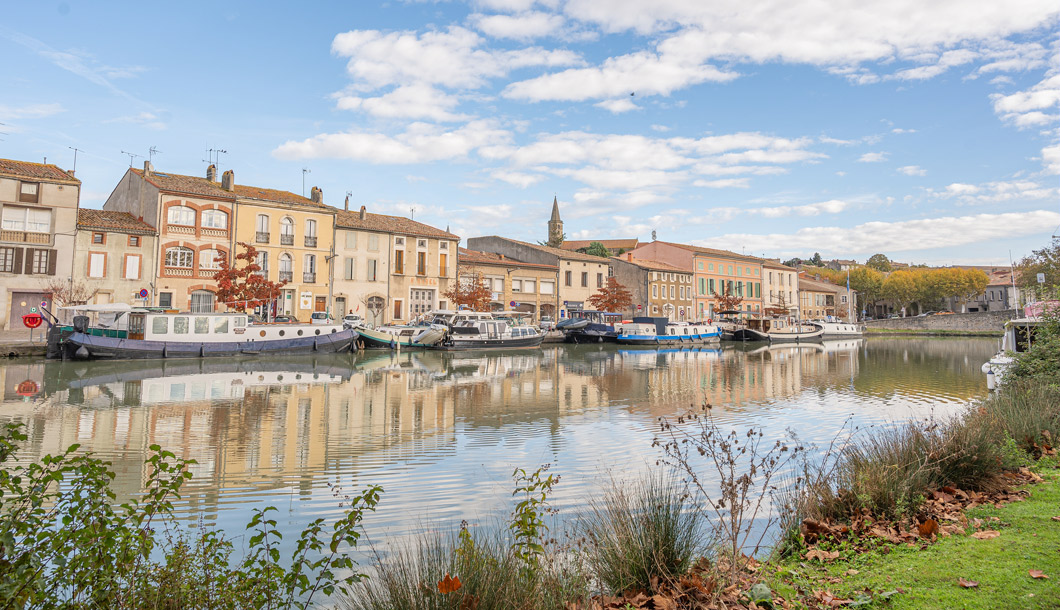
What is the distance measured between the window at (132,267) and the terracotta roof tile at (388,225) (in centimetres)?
1129

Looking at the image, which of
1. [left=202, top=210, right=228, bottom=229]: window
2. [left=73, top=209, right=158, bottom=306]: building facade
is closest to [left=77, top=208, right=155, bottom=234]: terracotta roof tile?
[left=73, top=209, right=158, bottom=306]: building facade

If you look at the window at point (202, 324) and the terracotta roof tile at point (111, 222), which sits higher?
the terracotta roof tile at point (111, 222)

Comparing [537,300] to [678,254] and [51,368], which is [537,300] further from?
[51,368]

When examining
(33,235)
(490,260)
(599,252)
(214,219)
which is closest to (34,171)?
(33,235)

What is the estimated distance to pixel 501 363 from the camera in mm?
26812

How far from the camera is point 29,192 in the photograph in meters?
29.8

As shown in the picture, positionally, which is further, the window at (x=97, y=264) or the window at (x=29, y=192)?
the window at (x=97, y=264)

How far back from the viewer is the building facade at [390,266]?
129 feet

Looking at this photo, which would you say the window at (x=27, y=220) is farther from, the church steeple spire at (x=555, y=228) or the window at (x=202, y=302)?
the church steeple spire at (x=555, y=228)

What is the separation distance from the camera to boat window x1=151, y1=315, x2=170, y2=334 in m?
25.5

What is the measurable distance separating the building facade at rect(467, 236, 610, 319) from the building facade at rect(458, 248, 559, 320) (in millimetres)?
866

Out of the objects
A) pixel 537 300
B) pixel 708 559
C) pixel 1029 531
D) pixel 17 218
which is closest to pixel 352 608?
pixel 708 559

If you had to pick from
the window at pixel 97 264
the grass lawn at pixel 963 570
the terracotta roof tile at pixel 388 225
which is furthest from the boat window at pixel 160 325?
the grass lawn at pixel 963 570

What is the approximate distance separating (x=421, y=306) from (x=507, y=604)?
132 ft
